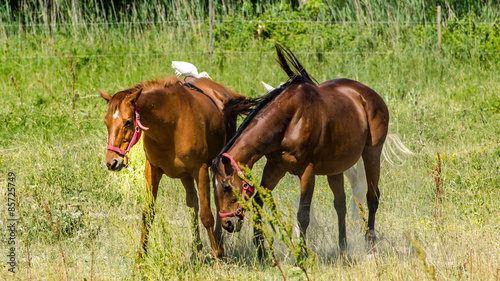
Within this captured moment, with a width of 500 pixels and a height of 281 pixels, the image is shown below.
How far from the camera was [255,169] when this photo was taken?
25.0 ft

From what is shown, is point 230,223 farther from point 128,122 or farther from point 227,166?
point 128,122

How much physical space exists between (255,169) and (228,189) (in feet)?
9.86

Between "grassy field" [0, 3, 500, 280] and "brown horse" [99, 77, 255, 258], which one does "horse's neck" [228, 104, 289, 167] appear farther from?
"grassy field" [0, 3, 500, 280]

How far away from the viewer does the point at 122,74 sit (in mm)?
11062

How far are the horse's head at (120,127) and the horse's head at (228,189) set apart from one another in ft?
2.45

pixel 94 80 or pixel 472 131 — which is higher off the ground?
pixel 94 80

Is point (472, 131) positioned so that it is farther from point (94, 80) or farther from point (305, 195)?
point (94, 80)

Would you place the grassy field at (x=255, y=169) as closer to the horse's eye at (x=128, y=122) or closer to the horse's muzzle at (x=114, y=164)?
the horse's muzzle at (x=114, y=164)

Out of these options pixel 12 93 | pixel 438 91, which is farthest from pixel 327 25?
pixel 12 93

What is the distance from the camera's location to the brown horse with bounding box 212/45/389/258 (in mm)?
4668

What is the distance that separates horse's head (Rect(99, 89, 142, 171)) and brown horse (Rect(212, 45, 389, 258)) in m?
0.72

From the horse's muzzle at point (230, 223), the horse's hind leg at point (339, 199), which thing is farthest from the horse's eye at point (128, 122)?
the horse's hind leg at point (339, 199)

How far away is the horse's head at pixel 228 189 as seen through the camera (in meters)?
4.60

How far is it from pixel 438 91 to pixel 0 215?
309 inches
